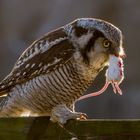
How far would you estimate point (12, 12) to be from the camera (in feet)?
35.6

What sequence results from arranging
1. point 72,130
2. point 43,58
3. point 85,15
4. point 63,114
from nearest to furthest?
point 72,130
point 63,114
point 43,58
point 85,15

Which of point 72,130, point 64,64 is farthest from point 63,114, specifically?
point 72,130

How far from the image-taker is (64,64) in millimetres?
3373

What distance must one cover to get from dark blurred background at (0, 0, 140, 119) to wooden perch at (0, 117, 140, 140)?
6522mm

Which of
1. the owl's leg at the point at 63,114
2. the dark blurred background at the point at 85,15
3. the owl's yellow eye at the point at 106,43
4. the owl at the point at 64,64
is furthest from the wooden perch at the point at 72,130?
the dark blurred background at the point at 85,15

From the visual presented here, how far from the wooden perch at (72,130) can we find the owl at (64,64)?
29.1 inches

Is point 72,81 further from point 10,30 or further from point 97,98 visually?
point 10,30

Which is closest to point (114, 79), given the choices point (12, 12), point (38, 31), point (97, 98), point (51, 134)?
point (51, 134)

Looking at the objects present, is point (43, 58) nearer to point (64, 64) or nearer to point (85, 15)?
point (64, 64)

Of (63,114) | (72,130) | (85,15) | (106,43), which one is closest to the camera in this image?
(72,130)

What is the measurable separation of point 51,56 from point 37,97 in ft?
0.71

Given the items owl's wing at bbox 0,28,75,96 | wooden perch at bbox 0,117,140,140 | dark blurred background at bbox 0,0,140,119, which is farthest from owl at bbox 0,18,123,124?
dark blurred background at bbox 0,0,140,119

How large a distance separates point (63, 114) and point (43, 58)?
472mm

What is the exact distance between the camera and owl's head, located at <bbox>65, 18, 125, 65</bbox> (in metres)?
3.29
